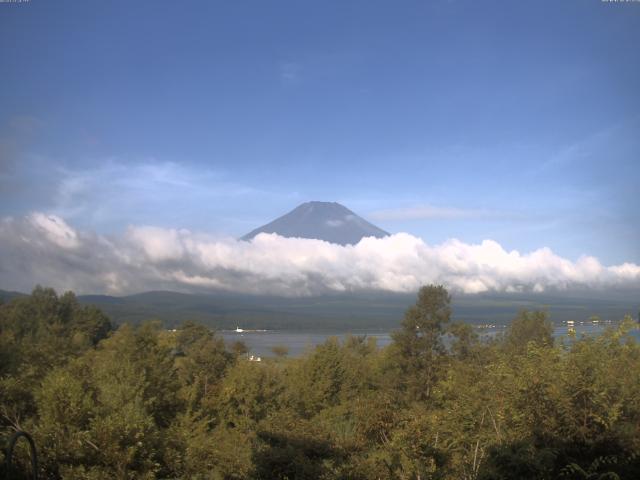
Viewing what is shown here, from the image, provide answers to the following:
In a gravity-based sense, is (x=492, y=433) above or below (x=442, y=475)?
above

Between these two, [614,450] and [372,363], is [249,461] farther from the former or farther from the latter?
[372,363]

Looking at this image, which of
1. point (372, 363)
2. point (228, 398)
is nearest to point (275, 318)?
point (372, 363)

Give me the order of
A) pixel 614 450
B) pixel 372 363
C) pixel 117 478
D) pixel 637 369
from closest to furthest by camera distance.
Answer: pixel 614 450 < pixel 637 369 < pixel 117 478 < pixel 372 363

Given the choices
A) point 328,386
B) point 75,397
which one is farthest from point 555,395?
point 328,386

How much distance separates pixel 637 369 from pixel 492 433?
355cm

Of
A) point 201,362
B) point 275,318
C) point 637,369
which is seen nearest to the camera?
point 637,369

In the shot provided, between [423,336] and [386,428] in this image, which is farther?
[423,336]

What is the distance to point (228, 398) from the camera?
89.1ft

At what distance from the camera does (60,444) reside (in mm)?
13445

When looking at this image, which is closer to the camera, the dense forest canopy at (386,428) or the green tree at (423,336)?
the dense forest canopy at (386,428)

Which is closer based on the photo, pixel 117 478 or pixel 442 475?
pixel 442 475

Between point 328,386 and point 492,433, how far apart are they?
24.9 metres

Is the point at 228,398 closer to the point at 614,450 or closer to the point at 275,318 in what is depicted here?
the point at 614,450

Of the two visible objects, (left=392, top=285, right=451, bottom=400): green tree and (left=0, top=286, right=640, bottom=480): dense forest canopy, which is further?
(left=392, top=285, right=451, bottom=400): green tree
